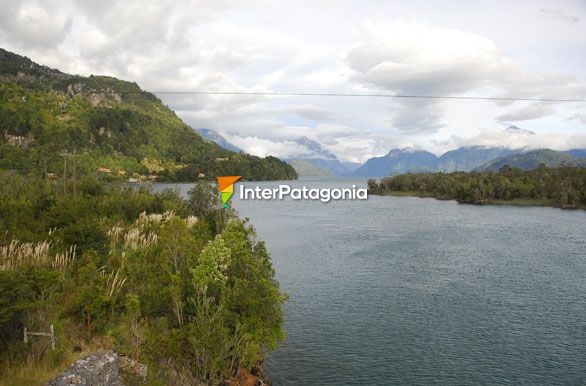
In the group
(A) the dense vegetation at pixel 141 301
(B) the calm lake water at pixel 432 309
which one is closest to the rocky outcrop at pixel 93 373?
(A) the dense vegetation at pixel 141 301

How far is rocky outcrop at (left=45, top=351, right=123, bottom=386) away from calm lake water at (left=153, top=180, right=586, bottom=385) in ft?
40.8

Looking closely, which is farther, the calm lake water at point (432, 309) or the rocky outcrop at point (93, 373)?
the calm lake water at point (432, 309)

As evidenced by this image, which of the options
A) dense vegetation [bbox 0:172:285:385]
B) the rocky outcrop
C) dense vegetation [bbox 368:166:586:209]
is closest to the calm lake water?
dense vegetation [bbox 0:172:285:385]

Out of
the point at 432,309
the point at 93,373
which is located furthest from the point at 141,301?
the point at 432,309

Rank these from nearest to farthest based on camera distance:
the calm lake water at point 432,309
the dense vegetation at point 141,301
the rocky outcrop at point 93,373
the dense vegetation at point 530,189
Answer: the rocky outcrop at point 93,373 < the dense vegetation at point 141,301 < the calm lake water at point 432,309 < the dense vegetation at point 530,189

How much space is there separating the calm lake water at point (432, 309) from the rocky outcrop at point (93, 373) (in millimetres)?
12430

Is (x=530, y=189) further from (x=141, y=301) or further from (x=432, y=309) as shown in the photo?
(x=141, y=301)

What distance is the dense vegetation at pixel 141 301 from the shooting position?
1680 cm

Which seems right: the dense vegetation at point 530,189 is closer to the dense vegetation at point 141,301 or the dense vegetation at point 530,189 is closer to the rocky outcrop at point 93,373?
the dense vegetation at point 141,301

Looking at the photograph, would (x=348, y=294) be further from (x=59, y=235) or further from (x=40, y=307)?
(x=40, y=307)

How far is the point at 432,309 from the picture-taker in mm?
38188

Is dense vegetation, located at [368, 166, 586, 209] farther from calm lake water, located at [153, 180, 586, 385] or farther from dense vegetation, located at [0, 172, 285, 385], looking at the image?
dense vegetation, located at [0, 172, 285, 385]

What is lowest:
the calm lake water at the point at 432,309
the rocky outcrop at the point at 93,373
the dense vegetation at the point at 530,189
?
the calm lake water at the point at 432,309

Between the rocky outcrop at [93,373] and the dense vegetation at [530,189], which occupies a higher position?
the dense vegetation at [530,189]
